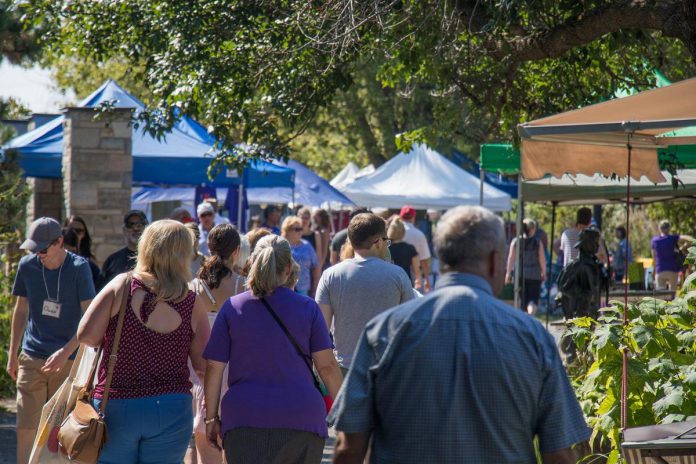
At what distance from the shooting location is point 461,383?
10.2ft

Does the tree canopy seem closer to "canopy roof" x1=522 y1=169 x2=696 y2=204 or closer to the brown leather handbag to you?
"canopy roof" x1=522 y1=169 x2=696 y2=204

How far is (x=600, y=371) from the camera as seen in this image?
581 centimetres

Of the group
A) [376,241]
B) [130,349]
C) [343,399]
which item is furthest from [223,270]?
[343,399]

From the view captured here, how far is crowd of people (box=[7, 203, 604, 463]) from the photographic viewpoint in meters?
3.12

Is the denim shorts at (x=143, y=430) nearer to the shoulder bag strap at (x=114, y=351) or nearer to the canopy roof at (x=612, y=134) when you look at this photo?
the shoulder bag strap at (x=114, y=351)

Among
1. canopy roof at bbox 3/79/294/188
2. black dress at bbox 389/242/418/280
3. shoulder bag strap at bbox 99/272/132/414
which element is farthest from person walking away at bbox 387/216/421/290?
shoulder bag strap at bbox 99/272/132/414

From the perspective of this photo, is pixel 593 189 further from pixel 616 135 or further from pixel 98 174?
pixel 616 135

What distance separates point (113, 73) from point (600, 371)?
33071mm

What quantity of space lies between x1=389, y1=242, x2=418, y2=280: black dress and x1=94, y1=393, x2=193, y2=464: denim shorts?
605 cm

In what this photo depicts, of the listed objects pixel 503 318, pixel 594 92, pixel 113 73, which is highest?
pixel 113 73

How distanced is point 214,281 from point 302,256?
5.17 m

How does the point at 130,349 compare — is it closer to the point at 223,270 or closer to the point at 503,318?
the point at 223,270

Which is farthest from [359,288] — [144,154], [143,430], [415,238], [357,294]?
[144,154]

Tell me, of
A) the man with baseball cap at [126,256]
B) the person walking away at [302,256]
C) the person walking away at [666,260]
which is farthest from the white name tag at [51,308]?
the person walking away at [666,260]
